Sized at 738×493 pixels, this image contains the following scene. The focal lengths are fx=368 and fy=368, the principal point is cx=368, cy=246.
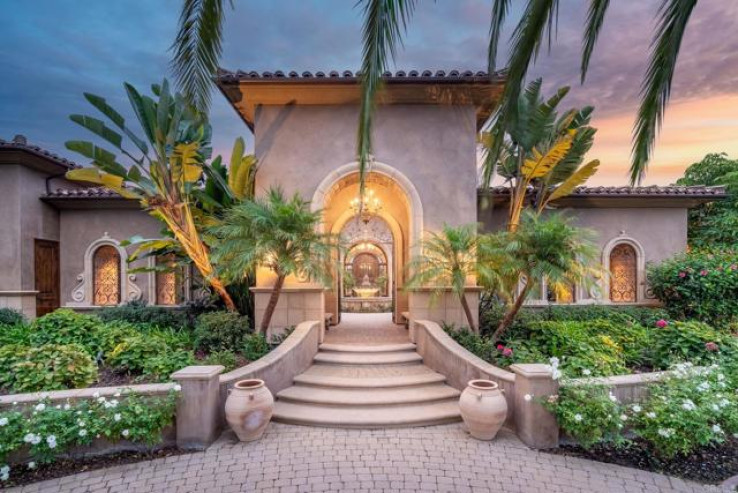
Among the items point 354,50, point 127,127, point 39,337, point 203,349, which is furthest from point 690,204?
point 39,337

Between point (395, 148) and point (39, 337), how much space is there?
859 centimetres

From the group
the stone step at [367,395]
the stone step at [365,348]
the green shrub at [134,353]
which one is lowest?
the stone step at [367,395]

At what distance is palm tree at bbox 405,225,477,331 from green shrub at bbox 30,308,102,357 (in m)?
6.58

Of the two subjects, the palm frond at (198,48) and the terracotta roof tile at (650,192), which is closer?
the palm frond at (198,48)

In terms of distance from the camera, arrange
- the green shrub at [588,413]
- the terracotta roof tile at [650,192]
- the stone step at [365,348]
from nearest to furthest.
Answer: the green shrub at [588,413] → the stone step at [365,348] → the terracotta roof tile at [650,192]

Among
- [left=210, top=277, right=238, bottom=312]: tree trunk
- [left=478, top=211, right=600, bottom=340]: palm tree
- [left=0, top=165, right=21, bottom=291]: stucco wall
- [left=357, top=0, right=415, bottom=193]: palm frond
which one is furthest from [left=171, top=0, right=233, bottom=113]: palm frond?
[left=0, top=165, right=21, bottom=291]: stucco wall

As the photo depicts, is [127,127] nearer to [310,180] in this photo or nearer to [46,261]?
[310,180]

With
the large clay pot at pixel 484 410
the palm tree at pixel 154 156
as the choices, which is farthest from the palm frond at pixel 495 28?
the palm tree at pixel 154 156

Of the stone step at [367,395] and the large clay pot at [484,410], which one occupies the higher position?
the large clay pot at [484,410]

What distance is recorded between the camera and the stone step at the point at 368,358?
25.4 ft

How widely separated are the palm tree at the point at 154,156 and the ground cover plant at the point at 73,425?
12.6 ft

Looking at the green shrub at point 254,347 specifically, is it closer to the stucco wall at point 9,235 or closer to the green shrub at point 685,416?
the green shrub at point 685,416

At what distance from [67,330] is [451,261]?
8.05 m

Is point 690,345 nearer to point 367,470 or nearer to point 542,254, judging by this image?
point 542,254
